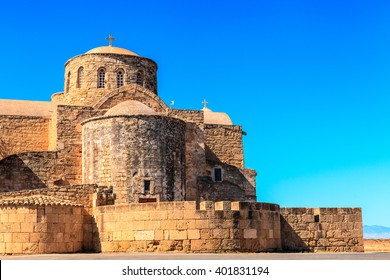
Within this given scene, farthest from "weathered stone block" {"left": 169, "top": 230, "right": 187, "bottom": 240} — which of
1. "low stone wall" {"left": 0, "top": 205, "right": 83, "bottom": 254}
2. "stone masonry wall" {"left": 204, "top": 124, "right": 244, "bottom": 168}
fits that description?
"stone masonry wall" {"left": 204, "top": 124, "right": 244, "bottom": 168}

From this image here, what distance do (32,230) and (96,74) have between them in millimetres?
13655

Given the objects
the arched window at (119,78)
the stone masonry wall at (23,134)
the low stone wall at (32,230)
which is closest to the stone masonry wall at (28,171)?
the stone masonry wall at (23,134)

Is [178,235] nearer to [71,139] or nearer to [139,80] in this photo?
[71,139]

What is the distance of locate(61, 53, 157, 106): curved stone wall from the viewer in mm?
28578

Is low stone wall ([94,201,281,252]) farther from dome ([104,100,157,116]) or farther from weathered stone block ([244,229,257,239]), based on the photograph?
dome ([104,100,157,116])

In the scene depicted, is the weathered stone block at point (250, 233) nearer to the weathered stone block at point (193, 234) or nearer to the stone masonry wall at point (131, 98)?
the weathered stone block at point (193, 234)

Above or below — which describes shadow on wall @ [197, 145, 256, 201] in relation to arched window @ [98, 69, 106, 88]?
below

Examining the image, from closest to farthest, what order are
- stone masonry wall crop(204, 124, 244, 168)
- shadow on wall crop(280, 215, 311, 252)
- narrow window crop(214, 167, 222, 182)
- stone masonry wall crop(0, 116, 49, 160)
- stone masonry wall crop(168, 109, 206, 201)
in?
shadow on wall crop(280, 215, 311, 252)
stone masonry wall crop(168, 109, 206, 201)
stone masonry wall crop(0, 116, 49, 160)
narrow window crop(214, 167, 222, 182)
stone masonry wall crop(204, 124, 244, 168)

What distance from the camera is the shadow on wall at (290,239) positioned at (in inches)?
659

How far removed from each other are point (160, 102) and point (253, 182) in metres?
5.69

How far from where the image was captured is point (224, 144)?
100 ft

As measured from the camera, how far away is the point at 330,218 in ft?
56.0

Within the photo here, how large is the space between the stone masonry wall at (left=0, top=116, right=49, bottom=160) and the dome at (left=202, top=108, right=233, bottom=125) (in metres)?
8.36

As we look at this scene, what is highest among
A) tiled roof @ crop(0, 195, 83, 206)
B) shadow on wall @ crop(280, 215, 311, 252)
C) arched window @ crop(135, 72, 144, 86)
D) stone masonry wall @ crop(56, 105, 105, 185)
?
arched window @ crop(135, 72, 144, 86)
